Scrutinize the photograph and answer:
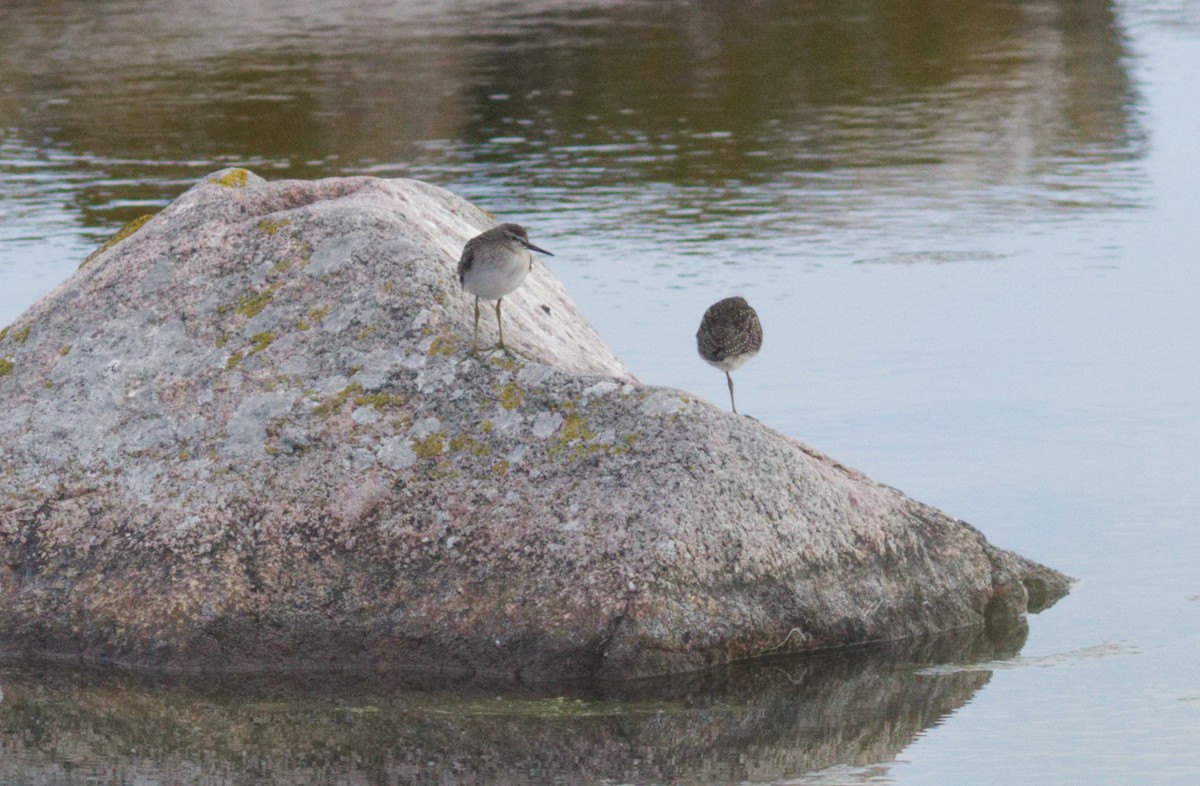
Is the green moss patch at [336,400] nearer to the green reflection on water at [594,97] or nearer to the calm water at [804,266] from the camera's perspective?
the calm water at [804,266]

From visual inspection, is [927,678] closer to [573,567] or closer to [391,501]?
[573,567]

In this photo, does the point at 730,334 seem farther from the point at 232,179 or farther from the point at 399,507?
the point at 232,179

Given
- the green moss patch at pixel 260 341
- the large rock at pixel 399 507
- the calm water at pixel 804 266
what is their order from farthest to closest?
the green moss patch at pixel 260 341, the large rock at pixel 399 507, the calm water at pixel 804 266

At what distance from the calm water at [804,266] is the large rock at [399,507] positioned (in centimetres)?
25

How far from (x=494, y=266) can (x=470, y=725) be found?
233 centimetres

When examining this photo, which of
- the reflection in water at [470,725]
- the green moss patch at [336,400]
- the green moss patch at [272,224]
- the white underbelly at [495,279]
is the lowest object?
the reflection in water at [470,725]

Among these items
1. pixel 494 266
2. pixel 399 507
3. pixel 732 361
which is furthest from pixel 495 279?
pixel 732 361

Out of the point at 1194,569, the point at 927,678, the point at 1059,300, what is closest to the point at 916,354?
the point at 1059,300

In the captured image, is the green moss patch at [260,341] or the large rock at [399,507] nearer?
the large rock at [399,507]

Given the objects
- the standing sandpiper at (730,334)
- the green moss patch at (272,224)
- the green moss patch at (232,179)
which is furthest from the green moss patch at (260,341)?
the standing sandpiper at (730,334)

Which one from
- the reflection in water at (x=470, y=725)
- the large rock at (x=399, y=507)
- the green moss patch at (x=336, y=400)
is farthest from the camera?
the green moss patch at (x=336, y=400)

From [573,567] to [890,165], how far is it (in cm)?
1687

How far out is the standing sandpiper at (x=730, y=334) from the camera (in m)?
11.0

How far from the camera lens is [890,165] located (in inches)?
970
